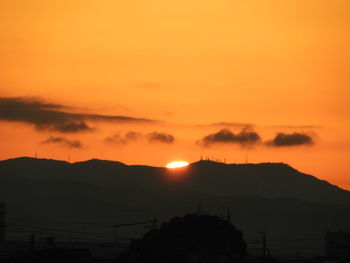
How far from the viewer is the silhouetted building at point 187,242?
143 meters

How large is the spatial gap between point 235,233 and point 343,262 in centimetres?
3333

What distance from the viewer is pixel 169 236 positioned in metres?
159

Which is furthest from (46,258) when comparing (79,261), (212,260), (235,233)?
(235,233)

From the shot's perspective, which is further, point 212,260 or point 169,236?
point 169,236

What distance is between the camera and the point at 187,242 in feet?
531

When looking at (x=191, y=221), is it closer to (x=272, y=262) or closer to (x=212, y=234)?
(x=212, y=234)

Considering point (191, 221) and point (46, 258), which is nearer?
point (46, 258)

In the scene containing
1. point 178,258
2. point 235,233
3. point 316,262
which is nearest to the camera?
point 178,258

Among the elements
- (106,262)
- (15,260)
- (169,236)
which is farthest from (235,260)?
(169,236)

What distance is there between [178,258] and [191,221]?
30318mm

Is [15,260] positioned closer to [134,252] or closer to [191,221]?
[134,252]

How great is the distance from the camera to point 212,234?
167750mm

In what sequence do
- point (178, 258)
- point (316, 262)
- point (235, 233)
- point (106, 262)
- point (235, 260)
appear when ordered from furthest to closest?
1. point (235, 233)
2. point (316, 262)
3. point (178, 258)
4. point (106, 262)
5. point (235, 260)

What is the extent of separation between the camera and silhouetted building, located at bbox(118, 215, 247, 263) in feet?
470
